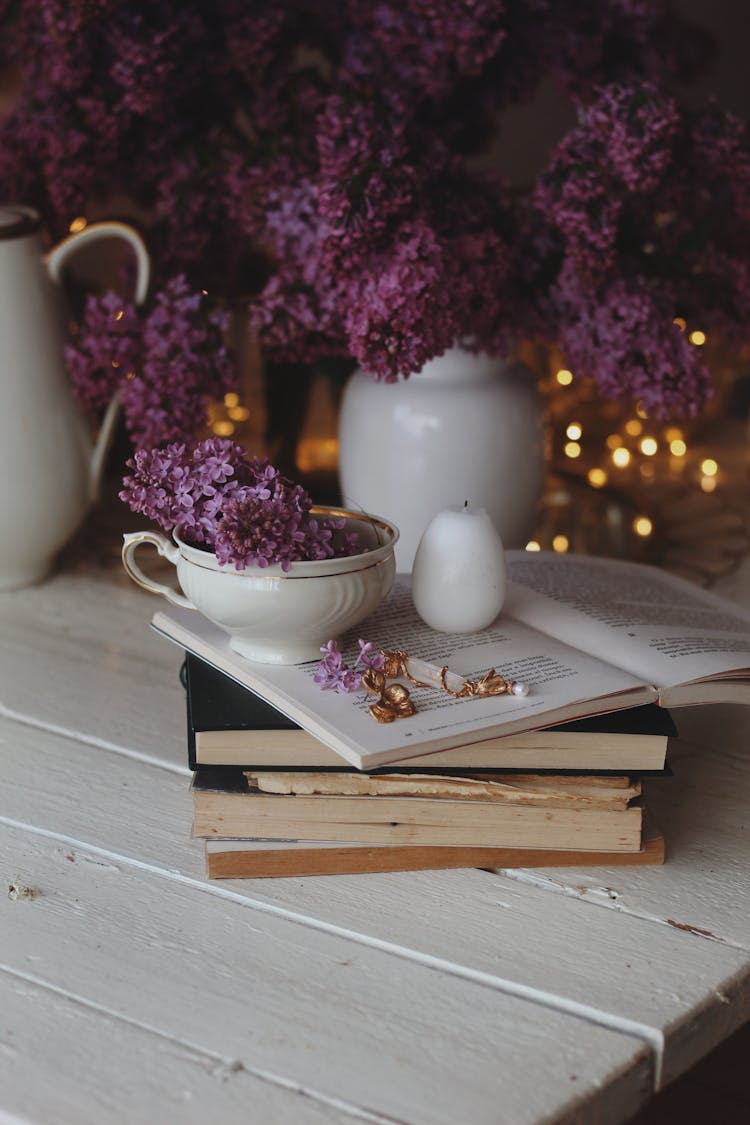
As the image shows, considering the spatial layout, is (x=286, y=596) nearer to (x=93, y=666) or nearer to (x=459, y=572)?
(x=459, y=572)

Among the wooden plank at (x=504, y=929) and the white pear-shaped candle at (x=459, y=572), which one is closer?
the wooden plank at (x=504, y=929)

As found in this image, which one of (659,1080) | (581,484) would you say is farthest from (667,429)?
(659,1080)

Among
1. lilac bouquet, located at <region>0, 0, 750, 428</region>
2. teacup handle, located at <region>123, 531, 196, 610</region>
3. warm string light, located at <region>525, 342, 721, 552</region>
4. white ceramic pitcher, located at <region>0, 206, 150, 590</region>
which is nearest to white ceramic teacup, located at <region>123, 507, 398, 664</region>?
teacup handle, located at <region>123, 531, 196, 610</region>

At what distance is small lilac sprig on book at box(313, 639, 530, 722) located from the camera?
0.65 metres

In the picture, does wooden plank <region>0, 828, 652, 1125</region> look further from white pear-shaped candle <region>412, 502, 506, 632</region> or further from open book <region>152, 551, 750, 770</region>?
white pear-shaped candle <region>412, 502, 506, 632</region>

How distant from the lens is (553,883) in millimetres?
684

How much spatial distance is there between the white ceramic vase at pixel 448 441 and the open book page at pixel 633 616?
14 cm

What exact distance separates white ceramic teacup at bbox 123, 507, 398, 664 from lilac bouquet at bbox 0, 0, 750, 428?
253 mm

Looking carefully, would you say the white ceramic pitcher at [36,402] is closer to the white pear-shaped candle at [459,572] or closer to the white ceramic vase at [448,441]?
the white ceramic vase at [448,441]

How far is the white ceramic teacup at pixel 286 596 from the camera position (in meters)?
0.67

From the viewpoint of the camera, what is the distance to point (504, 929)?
64 centimetres

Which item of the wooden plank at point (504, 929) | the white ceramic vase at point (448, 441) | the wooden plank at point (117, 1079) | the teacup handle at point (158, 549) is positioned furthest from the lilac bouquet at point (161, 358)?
the wooden plank at point (117, 1079)

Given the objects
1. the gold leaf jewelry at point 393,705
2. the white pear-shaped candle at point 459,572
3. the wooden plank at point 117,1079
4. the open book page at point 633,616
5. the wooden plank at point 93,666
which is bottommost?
the wooden plank at point 93,666

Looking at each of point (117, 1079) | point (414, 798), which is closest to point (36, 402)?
point (414, 798)
